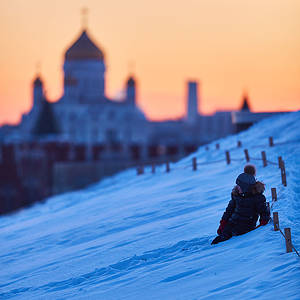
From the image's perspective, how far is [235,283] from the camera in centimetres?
674

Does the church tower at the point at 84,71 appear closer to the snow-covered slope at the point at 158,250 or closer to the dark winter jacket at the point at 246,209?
the snow-covered slope at the point at 158,250

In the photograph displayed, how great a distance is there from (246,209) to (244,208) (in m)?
0.03

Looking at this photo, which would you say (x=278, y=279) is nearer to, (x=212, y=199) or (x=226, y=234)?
(x=226, y=234)

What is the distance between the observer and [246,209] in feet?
26.0

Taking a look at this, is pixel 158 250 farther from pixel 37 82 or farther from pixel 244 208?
pixel 37 82

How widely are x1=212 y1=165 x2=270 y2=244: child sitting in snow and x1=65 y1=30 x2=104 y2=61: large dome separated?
74.9m

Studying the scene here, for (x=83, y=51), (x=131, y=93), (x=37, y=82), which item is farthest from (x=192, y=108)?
(x=37, y=82)

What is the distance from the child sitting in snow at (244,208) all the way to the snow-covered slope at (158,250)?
0.11 meters

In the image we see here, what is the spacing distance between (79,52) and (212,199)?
72.4 m

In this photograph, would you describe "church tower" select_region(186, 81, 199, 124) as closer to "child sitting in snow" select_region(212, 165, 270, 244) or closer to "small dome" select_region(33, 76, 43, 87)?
"small dome" select_region(33, 76, 43, 87)

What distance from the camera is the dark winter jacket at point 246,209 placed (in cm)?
786

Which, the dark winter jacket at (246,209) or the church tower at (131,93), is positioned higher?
the church tower at (131,93)

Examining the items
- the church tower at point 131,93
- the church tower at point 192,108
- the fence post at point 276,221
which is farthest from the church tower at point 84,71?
the fence post at point 276,221

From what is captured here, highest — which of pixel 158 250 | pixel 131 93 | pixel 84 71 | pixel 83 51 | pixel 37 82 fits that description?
pixel 83 51
